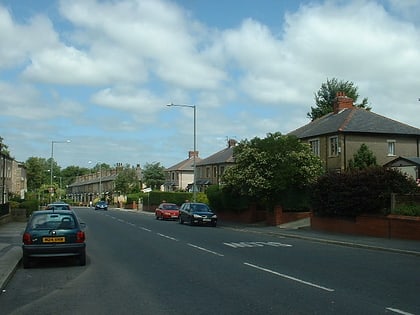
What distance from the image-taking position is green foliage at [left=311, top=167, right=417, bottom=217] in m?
24.4

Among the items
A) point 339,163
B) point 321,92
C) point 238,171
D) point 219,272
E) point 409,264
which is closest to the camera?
point 219,272

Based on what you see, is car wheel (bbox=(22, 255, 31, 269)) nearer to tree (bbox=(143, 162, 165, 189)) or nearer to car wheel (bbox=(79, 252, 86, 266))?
car wheel (bbox=(79, 252, 86, 266))

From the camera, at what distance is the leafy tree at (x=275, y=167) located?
3256cm

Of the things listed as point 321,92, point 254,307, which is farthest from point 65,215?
point 321,92

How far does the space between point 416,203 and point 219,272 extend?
42.6 feet

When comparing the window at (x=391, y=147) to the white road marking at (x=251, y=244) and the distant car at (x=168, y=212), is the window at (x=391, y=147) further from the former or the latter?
the white road marking at (x=251, y=244)

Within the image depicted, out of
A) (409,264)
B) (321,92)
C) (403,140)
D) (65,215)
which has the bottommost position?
(409,264)

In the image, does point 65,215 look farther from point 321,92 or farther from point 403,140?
point 321,92

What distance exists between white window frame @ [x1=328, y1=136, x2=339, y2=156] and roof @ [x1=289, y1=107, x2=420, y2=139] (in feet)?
2.27

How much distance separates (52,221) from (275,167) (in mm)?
19865

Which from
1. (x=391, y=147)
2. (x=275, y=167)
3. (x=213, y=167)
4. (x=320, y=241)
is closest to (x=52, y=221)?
(x=320, y=241)

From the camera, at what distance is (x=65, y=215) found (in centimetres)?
1512

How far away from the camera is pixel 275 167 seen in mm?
32812

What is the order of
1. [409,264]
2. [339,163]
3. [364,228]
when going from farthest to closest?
[339,163] < [364,228] < [409,264]
